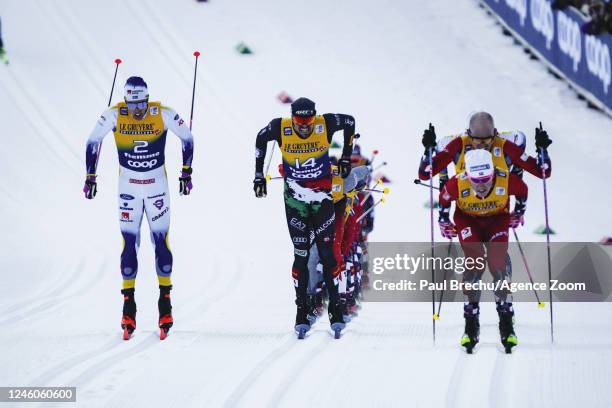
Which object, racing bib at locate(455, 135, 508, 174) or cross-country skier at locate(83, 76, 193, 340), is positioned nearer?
racing bib at locate(455, 135, 508, 174)

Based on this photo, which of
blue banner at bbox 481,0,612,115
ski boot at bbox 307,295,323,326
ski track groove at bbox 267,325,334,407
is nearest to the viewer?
ski track groove at bbox 267,325,334,407

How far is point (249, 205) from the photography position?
1598cm

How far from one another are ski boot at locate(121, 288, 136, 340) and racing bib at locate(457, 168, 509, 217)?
123 inches

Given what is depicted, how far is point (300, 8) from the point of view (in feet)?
76.7

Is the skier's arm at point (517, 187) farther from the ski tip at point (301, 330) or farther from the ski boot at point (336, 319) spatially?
the ski tip at point (301, 330)

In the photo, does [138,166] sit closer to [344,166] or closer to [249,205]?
[344,166]

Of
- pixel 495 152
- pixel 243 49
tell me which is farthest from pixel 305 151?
pixel 243 49

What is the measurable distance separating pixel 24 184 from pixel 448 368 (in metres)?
9.56

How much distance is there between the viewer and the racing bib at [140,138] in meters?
9.27

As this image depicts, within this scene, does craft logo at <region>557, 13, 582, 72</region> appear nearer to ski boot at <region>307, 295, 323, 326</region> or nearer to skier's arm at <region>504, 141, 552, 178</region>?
ski boot at <region>307, 295, 323, 326</region>

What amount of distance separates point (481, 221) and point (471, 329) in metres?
0.91

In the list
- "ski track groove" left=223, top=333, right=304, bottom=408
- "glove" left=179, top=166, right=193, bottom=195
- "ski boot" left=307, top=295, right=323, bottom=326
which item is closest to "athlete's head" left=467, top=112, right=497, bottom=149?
"ski track groove" left=223, top=333, right=304, bottom=408

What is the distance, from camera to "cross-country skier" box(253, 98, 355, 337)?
30.0 ft

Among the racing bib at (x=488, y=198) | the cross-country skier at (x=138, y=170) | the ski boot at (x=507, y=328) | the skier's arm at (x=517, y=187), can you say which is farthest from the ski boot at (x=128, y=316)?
the skier's arm at (x=517, y=187)
